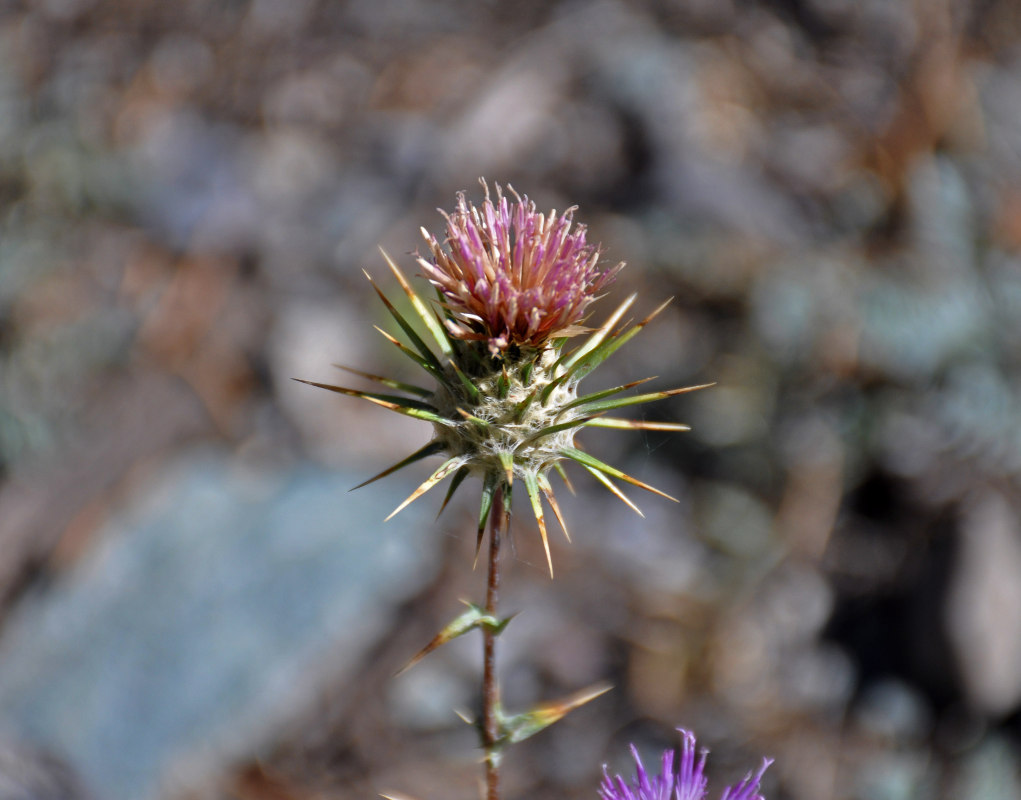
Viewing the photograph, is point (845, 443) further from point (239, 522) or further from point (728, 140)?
point (239, 522)

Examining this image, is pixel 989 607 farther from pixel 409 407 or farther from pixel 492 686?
pixel 409 407

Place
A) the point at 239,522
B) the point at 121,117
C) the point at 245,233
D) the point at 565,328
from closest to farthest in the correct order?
1. the point at 565,328
2. the point at 239,522
3. the point at 245,233
4. the point at 121,117

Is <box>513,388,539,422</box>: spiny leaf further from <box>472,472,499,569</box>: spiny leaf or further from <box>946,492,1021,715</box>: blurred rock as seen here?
<box>946,492,1021,715</box>: blurred rock

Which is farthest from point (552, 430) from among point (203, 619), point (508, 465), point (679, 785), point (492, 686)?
point (203, 619)

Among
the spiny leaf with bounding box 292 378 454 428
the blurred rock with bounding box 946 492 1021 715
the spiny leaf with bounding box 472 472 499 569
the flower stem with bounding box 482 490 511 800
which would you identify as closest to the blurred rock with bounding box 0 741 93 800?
the flower stem with bounding box 482 490 511 800

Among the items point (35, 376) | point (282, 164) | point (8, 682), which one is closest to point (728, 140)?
point (282, 164)
